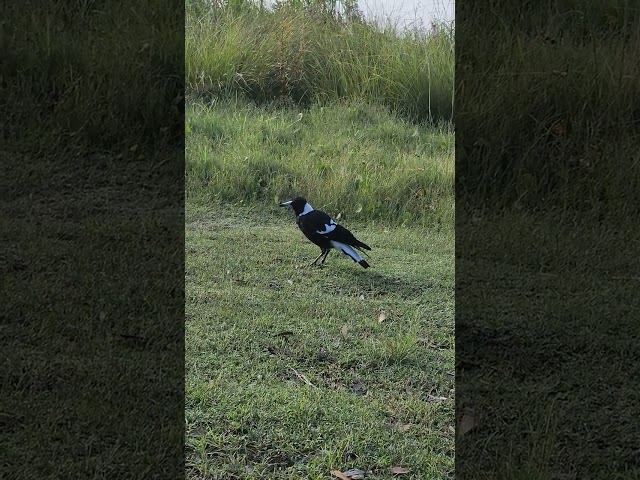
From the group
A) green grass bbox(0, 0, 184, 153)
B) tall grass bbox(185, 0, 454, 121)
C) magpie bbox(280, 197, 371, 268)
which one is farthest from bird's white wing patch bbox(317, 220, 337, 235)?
green grass bbox(0, 0, 184, 153)

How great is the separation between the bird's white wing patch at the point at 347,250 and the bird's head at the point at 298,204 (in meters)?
0.14

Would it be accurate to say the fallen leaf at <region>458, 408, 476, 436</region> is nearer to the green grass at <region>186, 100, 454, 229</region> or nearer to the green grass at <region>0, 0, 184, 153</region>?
the green grass at <region>186, 100, 454, 229</region>

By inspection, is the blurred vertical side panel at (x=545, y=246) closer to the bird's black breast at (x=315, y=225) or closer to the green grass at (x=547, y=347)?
the green grass at (x=547, y=347)

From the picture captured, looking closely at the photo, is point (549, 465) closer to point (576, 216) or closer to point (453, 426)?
point (453, 426)

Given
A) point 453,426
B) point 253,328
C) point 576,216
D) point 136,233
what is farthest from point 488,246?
point 136,233

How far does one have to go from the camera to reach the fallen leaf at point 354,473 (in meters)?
2.63

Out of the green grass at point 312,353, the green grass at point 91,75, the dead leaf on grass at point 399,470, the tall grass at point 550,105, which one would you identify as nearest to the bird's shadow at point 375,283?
the green grass at point 312,353

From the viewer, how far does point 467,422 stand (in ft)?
9.59

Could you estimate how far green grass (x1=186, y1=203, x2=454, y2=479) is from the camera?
8.74 feet

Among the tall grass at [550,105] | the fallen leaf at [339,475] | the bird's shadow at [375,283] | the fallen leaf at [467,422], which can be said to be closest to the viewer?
the fallen leaf at [339,475]

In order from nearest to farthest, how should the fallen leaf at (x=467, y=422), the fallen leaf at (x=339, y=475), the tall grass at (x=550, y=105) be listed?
the fallen leaf at (x=339, y=475) → the fallen leaf at (x=467, y=422) → the tall grass at (x=550, y=105)

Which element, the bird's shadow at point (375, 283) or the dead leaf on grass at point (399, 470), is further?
the bird's shadow at point (375, 283)

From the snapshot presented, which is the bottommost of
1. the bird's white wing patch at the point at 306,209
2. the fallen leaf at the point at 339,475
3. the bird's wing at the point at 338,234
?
the fallen leaf at the point at 339,475

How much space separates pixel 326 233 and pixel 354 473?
0.76 meters
